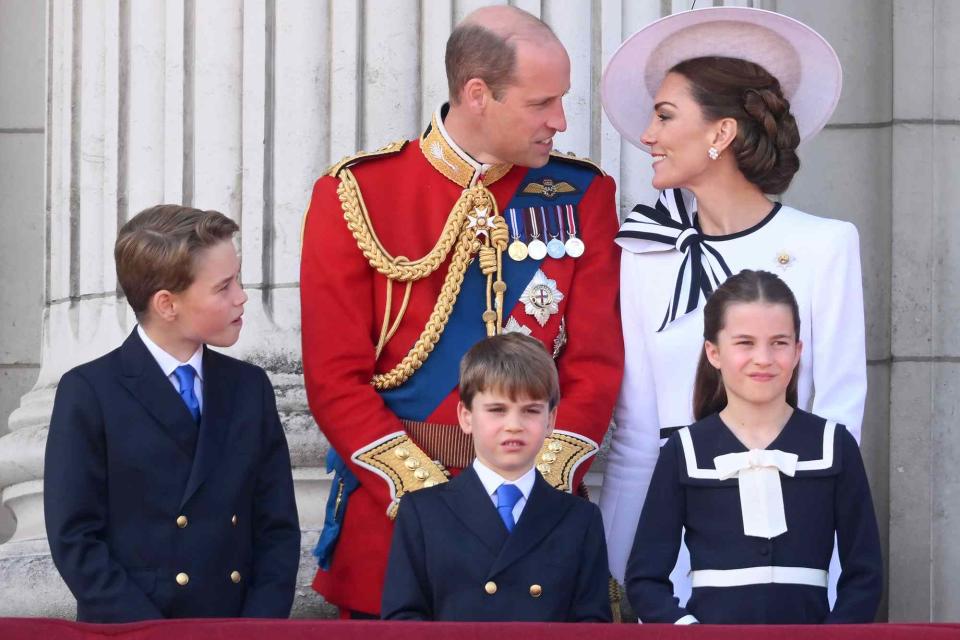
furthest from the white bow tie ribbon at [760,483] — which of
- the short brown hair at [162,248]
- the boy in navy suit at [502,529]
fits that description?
the short brown hair at [162,248]

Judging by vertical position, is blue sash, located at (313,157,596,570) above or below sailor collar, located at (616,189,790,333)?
below

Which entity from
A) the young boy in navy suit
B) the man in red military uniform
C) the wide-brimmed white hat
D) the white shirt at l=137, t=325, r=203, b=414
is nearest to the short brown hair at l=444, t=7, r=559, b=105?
the man in red military uniform

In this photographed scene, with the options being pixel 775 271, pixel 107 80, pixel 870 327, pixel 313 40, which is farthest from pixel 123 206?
pixel 870 327

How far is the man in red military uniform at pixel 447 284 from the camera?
13.4ft

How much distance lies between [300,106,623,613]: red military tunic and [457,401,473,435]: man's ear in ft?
0.98

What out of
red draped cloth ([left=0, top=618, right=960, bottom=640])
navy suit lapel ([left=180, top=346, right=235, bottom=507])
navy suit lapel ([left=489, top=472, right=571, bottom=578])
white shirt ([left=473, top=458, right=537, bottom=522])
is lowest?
red draped cloth ([left=0, top=618, right=960, bottom=640])

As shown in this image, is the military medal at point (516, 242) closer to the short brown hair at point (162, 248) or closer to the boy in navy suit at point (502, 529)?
the boy in navy suit at point (502, 529)

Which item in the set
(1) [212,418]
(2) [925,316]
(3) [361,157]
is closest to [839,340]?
(3) [361,157]

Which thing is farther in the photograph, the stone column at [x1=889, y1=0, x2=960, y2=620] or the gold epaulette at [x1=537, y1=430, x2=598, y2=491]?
the stone column at [x1=889, y1=0, x2=960, y2=620]

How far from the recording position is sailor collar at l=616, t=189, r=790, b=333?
13.7 ft

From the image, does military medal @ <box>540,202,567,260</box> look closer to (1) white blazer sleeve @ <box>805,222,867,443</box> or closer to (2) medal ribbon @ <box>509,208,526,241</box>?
(2) medal ribbon @ <box>509,208,526,241</box>

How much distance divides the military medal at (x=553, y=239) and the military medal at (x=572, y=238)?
0.02 metres

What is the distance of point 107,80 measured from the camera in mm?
5141

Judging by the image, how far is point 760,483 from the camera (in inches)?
146
